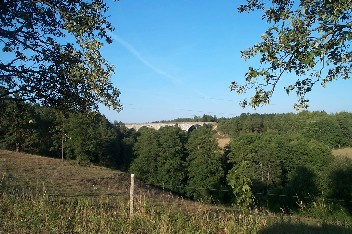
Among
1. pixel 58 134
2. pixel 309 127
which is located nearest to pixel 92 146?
pixel 309 127

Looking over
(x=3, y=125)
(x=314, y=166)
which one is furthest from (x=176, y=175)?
(x=3, y=125)

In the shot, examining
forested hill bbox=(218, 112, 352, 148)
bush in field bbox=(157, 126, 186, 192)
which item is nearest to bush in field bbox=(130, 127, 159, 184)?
bush in field bbox=(157, 126, 186, 192)

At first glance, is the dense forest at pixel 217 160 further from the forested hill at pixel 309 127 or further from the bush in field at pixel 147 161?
the forested hill at pixel 309 127

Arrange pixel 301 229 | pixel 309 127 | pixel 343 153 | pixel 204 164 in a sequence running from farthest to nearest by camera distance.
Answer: pixel 309 127 → pixel 343 153 → pixel 204 164 → pixel 301 229

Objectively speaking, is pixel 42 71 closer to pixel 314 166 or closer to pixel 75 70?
pixel 75 70

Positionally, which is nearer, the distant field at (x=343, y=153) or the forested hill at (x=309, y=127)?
the distant field at (x=343, y=153)

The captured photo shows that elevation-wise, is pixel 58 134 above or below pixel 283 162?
above

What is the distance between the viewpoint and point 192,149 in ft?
193

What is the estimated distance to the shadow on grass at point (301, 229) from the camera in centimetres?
711

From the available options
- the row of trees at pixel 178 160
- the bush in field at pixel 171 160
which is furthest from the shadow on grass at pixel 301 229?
the bush in field at pixel 171 160

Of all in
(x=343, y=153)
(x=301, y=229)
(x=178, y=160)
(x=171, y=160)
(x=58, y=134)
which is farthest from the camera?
(x=343, y=153)

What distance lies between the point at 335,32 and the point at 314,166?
161 feet

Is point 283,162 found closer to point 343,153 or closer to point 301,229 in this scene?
point 343,153

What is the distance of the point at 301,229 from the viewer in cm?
735
